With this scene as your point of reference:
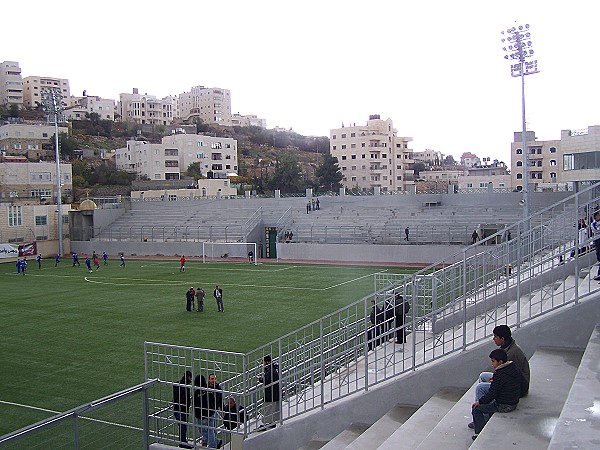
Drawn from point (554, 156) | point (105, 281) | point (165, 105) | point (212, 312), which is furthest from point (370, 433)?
point (165, 105)

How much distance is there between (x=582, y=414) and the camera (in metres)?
6.13

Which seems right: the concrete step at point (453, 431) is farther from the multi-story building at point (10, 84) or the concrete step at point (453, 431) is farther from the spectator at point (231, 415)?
the multi-story building at point (10, 84)

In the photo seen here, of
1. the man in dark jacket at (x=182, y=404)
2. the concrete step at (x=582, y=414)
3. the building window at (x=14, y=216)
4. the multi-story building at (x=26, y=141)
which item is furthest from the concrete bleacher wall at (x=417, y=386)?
the multi-story building at (x=26, y=141)

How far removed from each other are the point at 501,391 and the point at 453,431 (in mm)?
789

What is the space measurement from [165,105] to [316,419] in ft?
543

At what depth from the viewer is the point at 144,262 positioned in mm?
49688

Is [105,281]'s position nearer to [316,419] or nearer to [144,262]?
[144,262]

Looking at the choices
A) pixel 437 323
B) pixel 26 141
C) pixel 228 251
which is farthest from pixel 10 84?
pixel 437 323

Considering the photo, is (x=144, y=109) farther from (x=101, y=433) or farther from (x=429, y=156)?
(x=101, y=433)

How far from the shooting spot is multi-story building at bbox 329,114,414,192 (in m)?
96.8

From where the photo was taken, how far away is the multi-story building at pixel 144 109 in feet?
538

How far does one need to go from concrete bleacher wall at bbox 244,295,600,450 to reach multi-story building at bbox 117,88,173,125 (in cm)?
16183

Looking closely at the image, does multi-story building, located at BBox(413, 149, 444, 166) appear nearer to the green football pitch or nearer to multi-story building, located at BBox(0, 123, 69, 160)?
multi-story building, located at BBox(0, 123, 69, 160)

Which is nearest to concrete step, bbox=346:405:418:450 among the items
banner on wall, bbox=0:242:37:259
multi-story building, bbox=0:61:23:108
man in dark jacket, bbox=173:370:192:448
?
man in dark jacket, bbox=173:370:192:448
